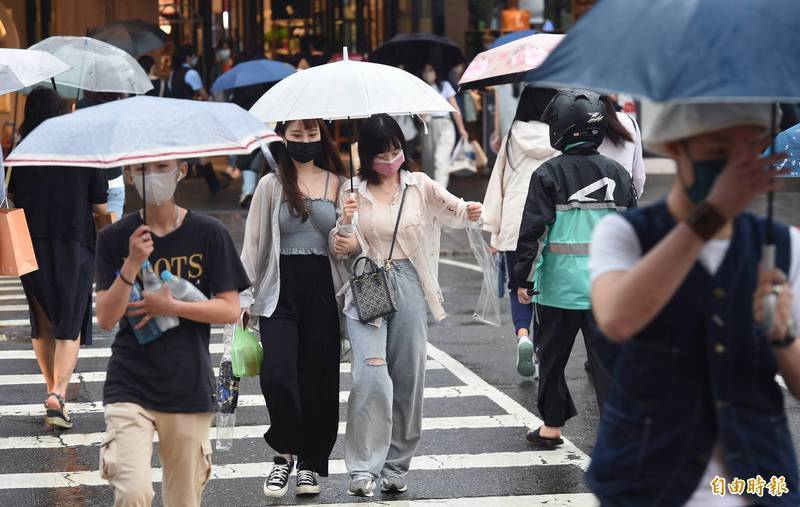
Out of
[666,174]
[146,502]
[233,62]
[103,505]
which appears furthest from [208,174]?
[146,502]

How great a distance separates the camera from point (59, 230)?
8398 mm

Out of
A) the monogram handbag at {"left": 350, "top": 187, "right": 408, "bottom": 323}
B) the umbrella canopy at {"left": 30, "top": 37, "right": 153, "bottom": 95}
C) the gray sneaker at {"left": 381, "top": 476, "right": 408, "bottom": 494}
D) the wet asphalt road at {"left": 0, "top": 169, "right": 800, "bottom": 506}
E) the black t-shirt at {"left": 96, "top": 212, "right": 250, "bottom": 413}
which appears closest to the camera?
the black t-shirt at {"left": 96, "top": 212, "right": 250, "bottom": 413}

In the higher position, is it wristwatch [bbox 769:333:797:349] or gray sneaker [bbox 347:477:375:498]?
wristwatch [bbox 769:333:797:349]

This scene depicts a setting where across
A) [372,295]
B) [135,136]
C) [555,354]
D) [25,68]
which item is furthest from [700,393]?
[25,68]

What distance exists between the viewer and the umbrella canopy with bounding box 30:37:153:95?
35.4ft

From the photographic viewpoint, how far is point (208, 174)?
70.1ft

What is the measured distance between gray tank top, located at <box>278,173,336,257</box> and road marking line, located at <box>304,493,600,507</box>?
124cm

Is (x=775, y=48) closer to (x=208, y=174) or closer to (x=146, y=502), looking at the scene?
(x=146, y=502)

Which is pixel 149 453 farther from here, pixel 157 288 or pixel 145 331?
pixel 157 288

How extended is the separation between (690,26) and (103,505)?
448 centimetres

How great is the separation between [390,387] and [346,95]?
4.61 ft

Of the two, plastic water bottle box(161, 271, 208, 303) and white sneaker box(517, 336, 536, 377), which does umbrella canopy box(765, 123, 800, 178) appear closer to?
white sneaker box(517, 336, 536, 377)

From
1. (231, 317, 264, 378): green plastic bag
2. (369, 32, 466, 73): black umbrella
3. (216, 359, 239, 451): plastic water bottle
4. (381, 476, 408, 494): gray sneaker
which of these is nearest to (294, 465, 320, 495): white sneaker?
(381, 476, 408, 494): gray sneaker

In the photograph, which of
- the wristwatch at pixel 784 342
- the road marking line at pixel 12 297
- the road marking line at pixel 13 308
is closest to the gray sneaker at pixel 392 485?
the wristwatch at pixel 784 342
